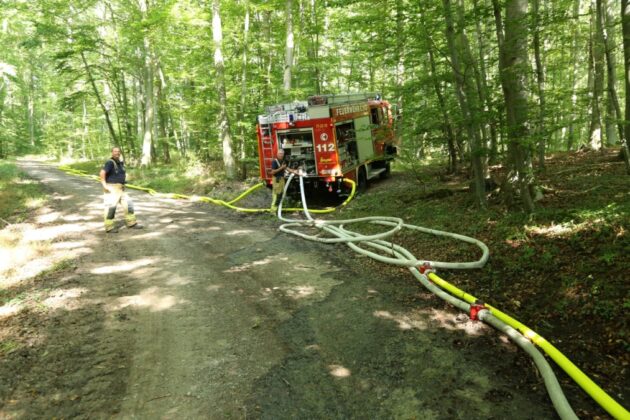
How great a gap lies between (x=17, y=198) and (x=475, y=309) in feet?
50.5

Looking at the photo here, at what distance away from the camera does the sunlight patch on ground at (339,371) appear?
3.80 metres

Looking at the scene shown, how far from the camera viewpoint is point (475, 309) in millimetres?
4523

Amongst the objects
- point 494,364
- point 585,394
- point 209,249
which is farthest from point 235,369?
point 209,249

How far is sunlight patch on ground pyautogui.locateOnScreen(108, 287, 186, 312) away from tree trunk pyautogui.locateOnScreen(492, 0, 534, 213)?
19.5ft

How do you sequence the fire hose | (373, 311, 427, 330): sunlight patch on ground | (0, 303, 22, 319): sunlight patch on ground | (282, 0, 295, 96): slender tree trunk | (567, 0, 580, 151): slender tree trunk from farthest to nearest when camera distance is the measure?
(282, 0, 295, 96): slender tree trunk
(567, 0, 580, 151): slender tree trunk
(0, 303, 22, 319): sunlight patch on ground
(373, 311, 427, 330): sunlight patch on ground
the fire hose

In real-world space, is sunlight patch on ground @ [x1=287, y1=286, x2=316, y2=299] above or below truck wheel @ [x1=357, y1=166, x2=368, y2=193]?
below

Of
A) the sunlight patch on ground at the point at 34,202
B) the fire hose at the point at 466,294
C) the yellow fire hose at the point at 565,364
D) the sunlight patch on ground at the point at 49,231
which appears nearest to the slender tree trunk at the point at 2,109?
the sunlight patch on ground at the point at 34,202

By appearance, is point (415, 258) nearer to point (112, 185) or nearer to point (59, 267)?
point (59, 267)

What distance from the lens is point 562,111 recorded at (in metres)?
6.59

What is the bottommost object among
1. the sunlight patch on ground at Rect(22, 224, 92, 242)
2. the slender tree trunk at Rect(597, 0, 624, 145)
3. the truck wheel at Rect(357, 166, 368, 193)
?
the sunlight patch on ground at Rect(22, 224, 92, 242)

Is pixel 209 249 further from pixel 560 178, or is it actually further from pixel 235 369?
pixel 560 178

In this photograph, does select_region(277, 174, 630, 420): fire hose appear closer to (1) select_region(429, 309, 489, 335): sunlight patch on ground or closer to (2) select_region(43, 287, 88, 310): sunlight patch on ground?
(1) select_region(429, 309, 489, 335): sunlight patch on ground

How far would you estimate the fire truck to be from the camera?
11023mm

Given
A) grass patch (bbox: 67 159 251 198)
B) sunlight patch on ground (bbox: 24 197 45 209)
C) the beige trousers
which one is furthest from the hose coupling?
sunlight patch on ground (bbox: 24 197 45 209)
